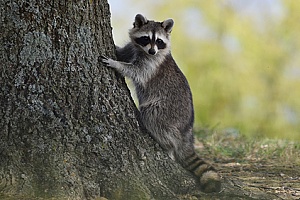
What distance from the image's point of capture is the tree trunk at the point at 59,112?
379 centimetres

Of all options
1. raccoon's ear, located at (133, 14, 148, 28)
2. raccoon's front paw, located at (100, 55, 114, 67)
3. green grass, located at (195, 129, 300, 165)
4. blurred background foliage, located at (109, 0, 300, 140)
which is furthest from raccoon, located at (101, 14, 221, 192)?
blurred background foliage, located at (109, 0, 300, 140)

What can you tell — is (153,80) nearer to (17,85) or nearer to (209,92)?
(17,85)

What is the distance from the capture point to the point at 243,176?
5031mm

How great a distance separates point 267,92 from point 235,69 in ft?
5.88

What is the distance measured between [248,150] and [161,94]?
1.50 meters

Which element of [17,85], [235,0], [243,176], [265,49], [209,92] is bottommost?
[17,85]

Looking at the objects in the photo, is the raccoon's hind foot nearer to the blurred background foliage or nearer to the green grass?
the green grass

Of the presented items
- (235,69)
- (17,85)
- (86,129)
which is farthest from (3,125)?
(235,69)

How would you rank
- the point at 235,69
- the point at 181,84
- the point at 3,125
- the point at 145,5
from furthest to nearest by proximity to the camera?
the point at 145,5 → the point at 235,69 → the point at 181,84 → the point at 3,125

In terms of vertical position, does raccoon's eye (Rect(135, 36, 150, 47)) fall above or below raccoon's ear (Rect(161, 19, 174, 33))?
below

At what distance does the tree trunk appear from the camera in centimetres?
379

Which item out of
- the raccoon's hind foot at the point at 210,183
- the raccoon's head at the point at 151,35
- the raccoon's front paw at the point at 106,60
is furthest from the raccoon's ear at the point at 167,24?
the raccoon's hind foot at the point at 210,183

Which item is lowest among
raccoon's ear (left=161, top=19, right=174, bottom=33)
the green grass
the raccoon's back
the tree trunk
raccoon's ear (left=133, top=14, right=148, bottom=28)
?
the tree trunk

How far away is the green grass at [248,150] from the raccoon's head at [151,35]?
52.4 inches
